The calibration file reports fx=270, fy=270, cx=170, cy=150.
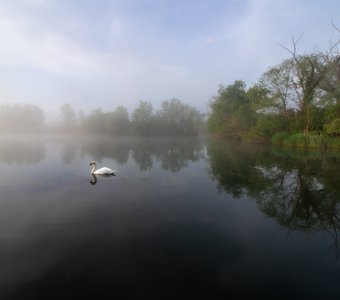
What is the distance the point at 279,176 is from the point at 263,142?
101 ft

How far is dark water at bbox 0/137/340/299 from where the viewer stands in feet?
17.0

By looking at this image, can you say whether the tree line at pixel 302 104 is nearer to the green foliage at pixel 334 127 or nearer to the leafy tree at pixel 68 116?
the green foliage at pixel 334 127

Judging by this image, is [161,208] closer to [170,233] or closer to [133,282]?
[170,233]

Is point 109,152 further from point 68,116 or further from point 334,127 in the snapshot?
point 68,116

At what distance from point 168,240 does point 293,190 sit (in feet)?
25.8

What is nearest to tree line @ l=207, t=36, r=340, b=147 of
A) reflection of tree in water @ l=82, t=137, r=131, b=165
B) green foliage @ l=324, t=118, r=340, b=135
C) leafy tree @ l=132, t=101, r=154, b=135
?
green foliage @ l=324, t=118, r=340, b=135

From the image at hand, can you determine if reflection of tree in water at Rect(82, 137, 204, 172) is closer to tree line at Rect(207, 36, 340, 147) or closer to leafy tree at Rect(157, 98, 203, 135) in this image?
tree line at Rect(207, 36, 340, 147)

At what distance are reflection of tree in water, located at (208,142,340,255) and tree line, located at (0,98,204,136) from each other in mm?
72134

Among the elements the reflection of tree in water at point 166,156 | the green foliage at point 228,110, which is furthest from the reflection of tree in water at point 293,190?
the green foliage at point 228,110

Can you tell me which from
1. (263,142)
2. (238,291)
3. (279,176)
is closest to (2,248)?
(238,291)

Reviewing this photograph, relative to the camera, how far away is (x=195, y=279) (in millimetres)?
5383

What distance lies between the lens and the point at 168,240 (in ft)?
23.4

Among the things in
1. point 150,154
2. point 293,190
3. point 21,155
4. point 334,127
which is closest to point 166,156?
point 150,154

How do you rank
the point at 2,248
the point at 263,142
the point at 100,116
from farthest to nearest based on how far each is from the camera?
the point at 100,116
the point at 263,142
the point at 2,248
